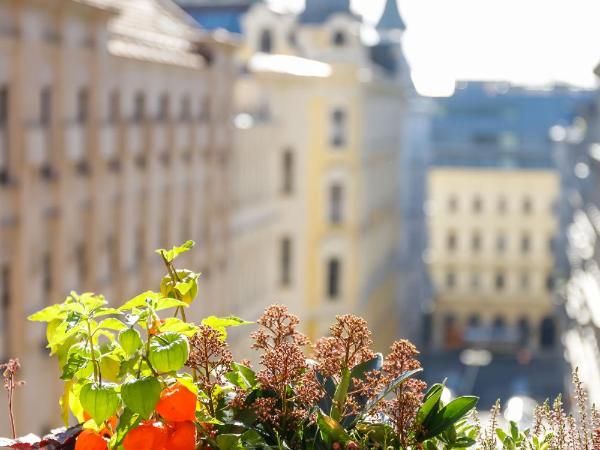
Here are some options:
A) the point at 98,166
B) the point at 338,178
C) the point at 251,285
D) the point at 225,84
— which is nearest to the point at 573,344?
the point at 338,178

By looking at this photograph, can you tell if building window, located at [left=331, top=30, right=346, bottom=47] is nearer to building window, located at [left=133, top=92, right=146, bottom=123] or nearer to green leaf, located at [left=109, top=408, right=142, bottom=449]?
building window, located at [left=133, top=92, right=146, bottom=123]

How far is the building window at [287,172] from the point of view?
54.7 meters

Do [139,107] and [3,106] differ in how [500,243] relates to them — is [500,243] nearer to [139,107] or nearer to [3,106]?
[139,107]

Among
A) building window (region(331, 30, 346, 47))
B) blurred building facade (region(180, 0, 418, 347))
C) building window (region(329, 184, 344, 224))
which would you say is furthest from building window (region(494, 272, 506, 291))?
building window (region(329, 184, 344, 224))

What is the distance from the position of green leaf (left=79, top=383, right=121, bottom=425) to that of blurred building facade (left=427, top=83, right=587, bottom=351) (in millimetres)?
102875

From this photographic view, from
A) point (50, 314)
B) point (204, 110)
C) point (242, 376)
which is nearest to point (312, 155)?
point (204, 110)

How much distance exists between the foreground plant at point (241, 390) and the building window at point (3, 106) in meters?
19.9

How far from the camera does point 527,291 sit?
109938mm

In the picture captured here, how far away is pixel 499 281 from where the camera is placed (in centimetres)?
10994

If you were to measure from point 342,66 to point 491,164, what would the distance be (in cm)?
5345

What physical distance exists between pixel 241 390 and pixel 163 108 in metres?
30.9

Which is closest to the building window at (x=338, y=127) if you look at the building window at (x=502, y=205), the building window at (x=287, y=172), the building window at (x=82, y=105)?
the building window at (x=287, y=172)

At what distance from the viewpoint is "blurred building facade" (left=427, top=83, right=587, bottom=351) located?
10781 centimetres

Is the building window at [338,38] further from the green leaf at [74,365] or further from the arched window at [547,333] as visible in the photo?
the green leaf at [74,365]
